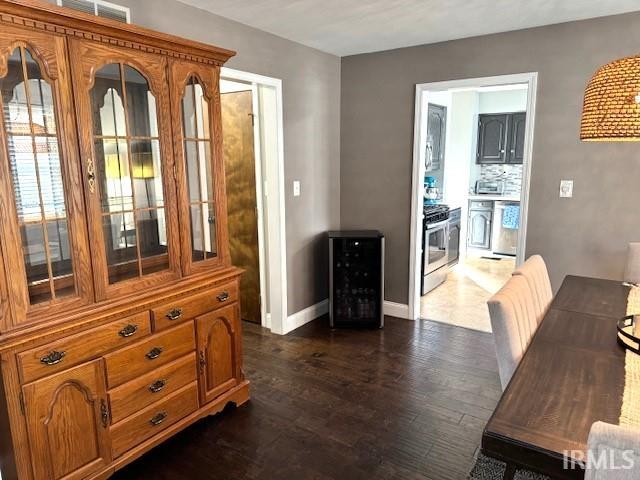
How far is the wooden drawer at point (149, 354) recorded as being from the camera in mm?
2012

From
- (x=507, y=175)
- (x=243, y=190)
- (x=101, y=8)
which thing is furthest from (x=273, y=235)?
(x=507, y=175)

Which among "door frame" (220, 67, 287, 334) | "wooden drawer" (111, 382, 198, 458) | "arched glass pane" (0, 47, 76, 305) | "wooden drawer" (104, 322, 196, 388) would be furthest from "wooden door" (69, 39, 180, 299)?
"door frame" (220, 67, 287, 334)

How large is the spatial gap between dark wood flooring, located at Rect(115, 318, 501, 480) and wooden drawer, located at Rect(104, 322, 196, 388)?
514 mm

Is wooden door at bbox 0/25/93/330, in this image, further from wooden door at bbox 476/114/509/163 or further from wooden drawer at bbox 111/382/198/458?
wooden door at bbox 476/114/509/163

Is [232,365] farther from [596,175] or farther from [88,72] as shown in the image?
[596,175]

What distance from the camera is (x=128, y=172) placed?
212 centimetres

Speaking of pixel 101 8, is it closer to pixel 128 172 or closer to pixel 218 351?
pixel 128 172

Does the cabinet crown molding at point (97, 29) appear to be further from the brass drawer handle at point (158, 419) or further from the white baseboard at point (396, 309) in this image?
the white baseboard at point (396, 309)

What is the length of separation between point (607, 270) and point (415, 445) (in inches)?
80.3

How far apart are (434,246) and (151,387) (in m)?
3.56

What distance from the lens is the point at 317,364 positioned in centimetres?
328

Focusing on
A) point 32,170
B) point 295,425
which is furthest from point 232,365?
point 32,170

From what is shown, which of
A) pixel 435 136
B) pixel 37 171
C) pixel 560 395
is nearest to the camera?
pixel 560 395

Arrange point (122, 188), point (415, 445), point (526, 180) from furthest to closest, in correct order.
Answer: point (526, 180)
point (415, 445)
point (122, 188)
